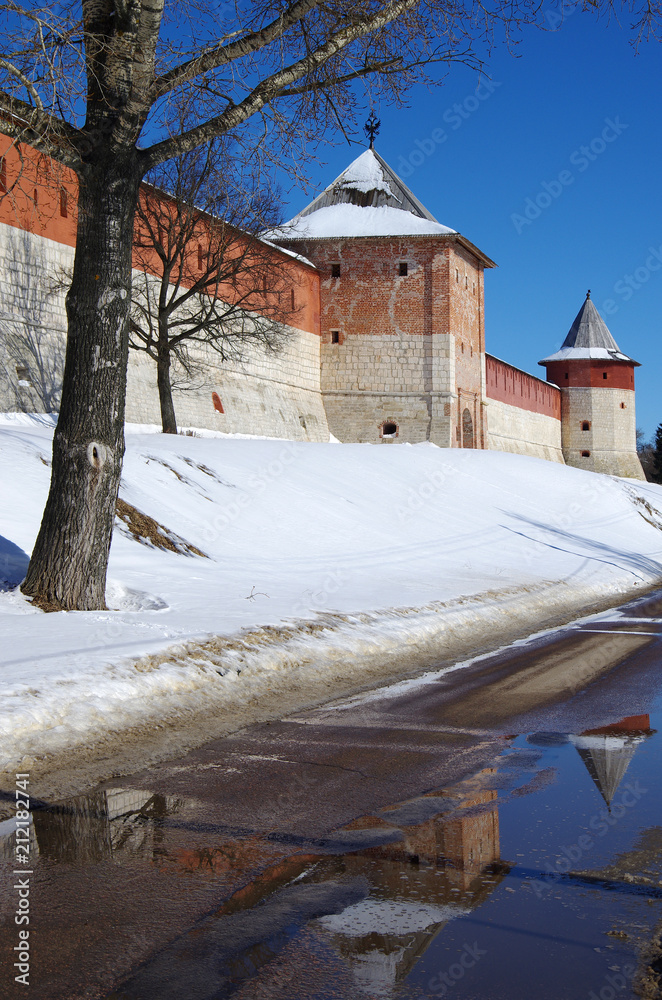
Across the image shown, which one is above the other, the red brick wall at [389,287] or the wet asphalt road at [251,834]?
the red brick wall at [389,287]

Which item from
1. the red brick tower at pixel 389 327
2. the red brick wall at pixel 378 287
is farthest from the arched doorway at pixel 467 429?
the red brick wall at pixel 378 287

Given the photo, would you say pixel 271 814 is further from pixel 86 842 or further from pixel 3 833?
pixel 3 833

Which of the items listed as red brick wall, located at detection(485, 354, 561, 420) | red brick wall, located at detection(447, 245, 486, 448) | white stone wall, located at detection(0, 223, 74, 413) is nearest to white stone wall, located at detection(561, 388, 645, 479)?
red brick wall, located at detection(485, 354, 561, 420)

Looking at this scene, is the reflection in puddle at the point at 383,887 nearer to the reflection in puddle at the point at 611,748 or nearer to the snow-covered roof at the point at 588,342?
the reflection in puddle at the point at 611,748

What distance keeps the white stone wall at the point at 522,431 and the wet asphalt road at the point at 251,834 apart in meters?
38.8

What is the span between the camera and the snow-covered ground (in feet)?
19.4

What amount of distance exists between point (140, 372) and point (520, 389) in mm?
31987

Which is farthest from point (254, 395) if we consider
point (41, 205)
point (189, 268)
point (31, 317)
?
point (41, 205)

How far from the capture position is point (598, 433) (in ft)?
209

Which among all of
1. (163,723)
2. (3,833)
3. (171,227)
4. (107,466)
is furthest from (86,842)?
(171,227)

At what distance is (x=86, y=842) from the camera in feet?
11.8

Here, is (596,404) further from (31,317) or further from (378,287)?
(31,317)

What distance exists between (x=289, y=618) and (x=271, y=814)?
15.3 feet

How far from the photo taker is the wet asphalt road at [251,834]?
8.62 ft
